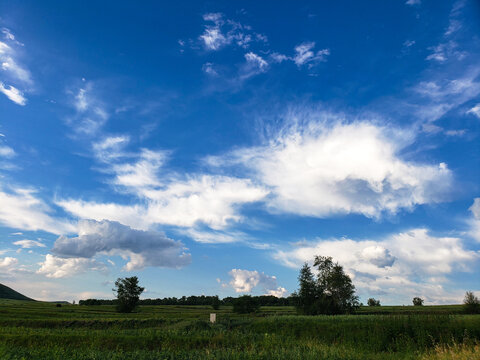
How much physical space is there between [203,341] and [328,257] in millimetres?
54182

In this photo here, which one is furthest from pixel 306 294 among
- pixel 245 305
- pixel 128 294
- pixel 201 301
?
pixel 201 301

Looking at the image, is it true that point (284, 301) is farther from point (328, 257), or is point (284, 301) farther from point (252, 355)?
point (252, 355)

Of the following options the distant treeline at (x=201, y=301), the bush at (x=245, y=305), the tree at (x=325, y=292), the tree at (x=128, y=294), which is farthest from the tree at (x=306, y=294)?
the distant treeline at (x=201, y=301)

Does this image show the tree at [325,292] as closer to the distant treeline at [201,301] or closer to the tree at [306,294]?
the tree at [306,294]

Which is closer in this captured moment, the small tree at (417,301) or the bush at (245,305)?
the bush at (245,305)

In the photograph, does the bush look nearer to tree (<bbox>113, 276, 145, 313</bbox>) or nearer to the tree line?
the tree line

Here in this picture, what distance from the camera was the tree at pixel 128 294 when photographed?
75.8 m

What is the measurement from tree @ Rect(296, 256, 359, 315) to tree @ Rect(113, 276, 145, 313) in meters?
41.8

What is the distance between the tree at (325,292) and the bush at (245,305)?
549 inches

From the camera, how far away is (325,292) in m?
66.1

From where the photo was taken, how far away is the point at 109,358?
47.8 feet

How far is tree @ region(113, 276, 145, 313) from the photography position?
249 feet

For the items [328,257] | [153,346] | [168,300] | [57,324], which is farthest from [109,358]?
[168,300]

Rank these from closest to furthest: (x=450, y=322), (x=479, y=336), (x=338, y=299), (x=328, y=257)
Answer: (x=479, y=336)
(x=450, y=322)
(x=338, y=299)
(x=328, y=257)
